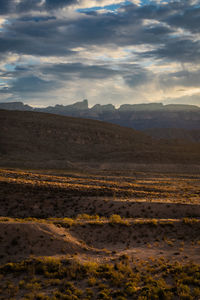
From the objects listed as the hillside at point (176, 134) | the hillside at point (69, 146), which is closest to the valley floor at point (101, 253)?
the hillside at point (69, 146)

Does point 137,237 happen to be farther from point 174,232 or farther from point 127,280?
point 127,280

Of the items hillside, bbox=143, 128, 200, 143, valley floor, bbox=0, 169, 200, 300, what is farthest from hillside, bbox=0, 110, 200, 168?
hillside, bbox=143, 128, 200, 143

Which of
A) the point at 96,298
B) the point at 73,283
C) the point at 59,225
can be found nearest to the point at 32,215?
the point at 59,225

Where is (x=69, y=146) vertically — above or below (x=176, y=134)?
below

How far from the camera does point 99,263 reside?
13.3 m

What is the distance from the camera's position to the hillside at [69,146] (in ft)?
251

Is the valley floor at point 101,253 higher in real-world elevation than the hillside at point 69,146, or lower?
lower

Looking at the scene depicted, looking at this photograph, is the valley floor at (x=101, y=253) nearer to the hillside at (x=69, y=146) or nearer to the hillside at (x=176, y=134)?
the hillside at (x=69, y=146)

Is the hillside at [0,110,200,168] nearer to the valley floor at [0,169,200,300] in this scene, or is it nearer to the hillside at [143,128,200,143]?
the valley floor at [0,169,200,300]

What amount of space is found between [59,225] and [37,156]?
218ft

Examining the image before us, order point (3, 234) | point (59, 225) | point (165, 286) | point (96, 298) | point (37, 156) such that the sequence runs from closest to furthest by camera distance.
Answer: point (96, 298) → point (165, 286) → point (3, 234) → point (59, 225) → point (37, 156)

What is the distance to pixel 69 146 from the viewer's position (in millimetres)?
97000

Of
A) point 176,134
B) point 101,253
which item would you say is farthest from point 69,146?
point 176,134

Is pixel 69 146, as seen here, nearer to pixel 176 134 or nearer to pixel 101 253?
pixel 101 253
